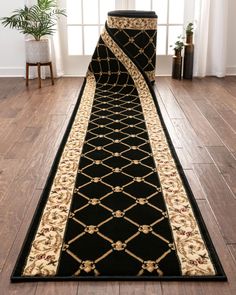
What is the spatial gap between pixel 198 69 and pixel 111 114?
188cm

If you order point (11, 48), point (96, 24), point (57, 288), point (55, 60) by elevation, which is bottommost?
point (57, 288)

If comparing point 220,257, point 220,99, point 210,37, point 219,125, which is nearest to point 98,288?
point 220,257

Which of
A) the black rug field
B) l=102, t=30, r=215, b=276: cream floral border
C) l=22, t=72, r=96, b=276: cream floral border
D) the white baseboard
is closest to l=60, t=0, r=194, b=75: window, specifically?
the white baseboard

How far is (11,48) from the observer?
525 centimetres

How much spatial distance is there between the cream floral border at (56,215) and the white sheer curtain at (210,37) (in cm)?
230

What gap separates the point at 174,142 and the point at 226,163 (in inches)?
18.4

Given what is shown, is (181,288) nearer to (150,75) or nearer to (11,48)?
(150,75)

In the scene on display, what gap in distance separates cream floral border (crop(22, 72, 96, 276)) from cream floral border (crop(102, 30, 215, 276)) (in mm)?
493

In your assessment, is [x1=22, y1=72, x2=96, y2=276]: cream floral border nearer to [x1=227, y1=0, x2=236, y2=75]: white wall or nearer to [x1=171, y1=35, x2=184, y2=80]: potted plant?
[x1=171, y1=35, x2=184, y2=80]: potted plant

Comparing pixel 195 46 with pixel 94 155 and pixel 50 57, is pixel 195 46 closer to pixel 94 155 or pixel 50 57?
pixel 50 57

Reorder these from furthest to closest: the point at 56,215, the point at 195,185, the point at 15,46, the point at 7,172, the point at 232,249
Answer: the point at 15,46 < the point at 7,172 < the point at 195,185 < the point at 56,215 < the point at 232,249

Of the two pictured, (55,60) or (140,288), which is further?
(55,60)

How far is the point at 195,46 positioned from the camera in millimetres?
5164

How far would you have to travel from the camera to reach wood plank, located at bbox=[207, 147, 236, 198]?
256 centimetres
